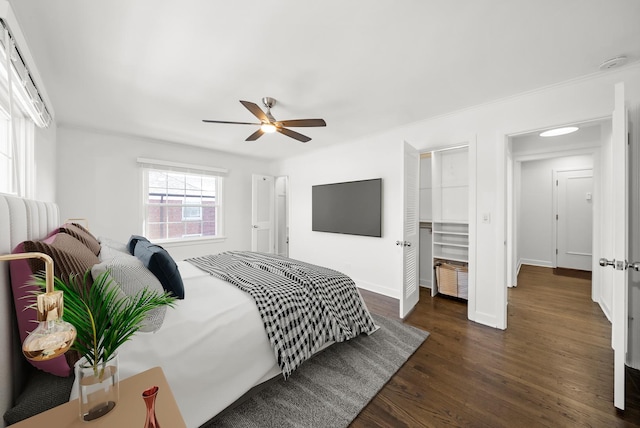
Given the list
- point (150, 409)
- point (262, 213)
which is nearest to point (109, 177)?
point (262, 213)

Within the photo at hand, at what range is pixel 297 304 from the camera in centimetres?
179

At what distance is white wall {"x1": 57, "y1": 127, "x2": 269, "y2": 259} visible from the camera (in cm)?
337

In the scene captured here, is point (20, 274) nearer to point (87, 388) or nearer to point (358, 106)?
point (87, 388)

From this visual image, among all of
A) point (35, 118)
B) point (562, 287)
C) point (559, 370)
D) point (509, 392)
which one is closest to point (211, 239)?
point (35, 118)

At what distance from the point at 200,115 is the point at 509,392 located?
393 centimetres

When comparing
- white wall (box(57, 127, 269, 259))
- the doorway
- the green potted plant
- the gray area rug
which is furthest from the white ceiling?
the gray area rug

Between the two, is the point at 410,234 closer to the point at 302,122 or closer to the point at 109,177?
the point at 302,122

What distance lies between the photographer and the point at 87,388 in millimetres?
737

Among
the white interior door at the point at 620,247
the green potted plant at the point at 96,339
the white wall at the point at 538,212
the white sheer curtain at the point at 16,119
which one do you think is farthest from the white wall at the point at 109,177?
the white wall at the point at 538,212

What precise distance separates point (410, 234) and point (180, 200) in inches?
153

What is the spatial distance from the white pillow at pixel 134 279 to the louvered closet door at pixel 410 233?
2369mm

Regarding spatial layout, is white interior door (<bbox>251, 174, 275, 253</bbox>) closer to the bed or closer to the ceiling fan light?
the ceiling fan light

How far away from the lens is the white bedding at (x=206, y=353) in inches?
47.5

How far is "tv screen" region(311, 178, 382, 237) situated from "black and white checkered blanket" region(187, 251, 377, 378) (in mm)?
1660
